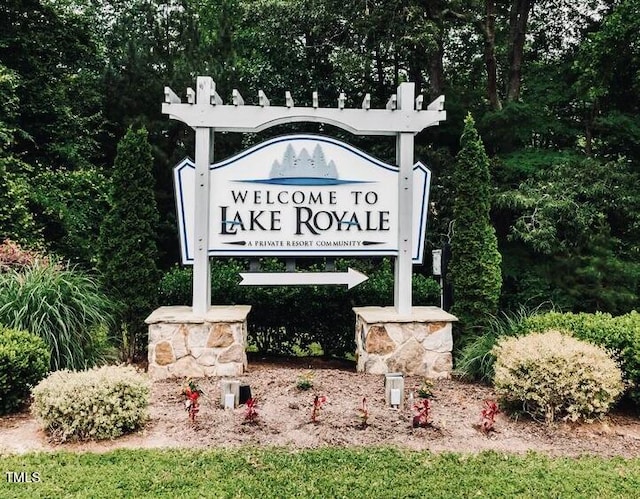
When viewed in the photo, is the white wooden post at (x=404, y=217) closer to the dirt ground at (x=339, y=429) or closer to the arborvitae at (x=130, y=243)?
the dirt ground at (x=339, y=429)

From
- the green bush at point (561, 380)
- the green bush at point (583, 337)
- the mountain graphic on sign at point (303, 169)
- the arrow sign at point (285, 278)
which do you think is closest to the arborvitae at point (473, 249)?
the green bush at point (583, 337)

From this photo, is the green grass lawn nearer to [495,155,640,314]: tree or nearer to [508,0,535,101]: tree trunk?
[495,155,640,314]: tree

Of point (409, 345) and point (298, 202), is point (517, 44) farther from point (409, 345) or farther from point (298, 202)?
point (409, 345)

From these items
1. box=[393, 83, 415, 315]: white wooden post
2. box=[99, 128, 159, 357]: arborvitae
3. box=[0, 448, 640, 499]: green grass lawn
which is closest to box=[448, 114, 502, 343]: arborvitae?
box=[393, 83, 415, 315]: white wooden post

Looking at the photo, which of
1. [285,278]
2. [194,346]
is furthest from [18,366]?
[285,278]

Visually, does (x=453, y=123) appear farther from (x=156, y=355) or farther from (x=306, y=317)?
(x=156, y=355)

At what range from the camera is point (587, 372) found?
3.90 meters

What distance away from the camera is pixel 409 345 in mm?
5352

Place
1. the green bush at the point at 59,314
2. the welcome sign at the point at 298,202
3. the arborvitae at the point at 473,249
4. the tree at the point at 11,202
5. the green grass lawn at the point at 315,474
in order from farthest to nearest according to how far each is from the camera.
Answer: the tree at the point at 11,202, the arborvitae at the point at 473,249, the welcome sign at the point at 298,202, the green bush at the point at 59,314, the green grass lawn at the point at 315,474

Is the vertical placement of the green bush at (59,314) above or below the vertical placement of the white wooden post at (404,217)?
below

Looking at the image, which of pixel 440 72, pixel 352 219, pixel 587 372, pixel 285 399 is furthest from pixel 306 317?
pixel 440 72

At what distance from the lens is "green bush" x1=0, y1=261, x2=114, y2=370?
474cm

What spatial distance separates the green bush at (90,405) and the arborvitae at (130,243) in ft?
6.59

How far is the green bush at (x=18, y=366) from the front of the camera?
12.8 ft
